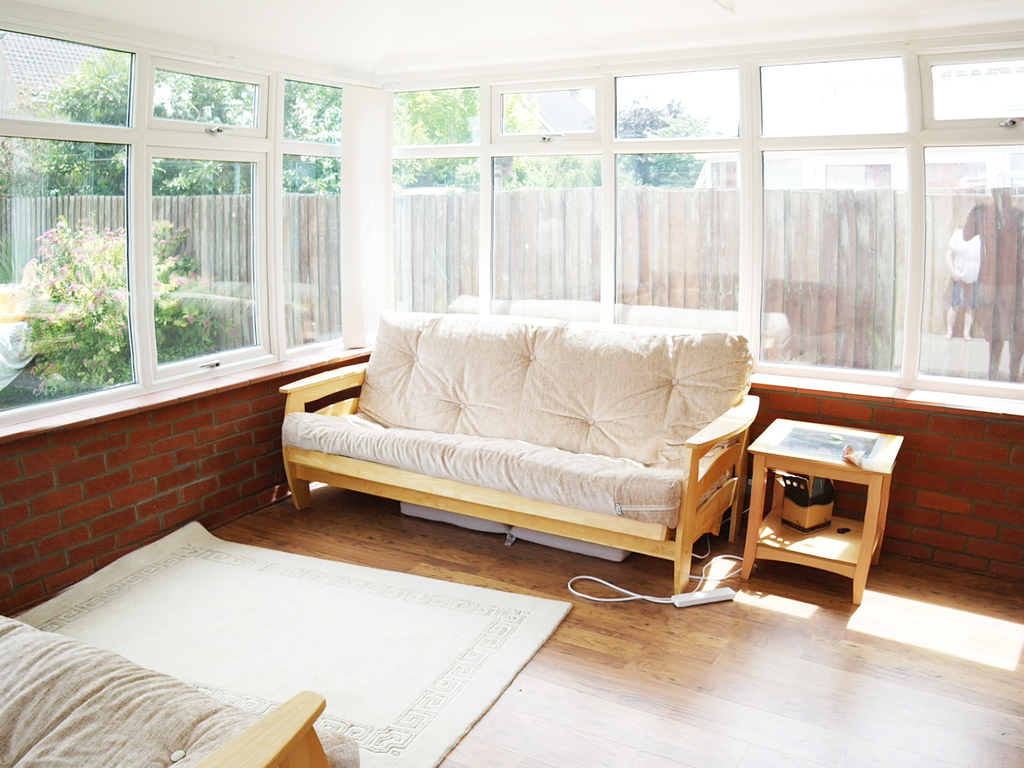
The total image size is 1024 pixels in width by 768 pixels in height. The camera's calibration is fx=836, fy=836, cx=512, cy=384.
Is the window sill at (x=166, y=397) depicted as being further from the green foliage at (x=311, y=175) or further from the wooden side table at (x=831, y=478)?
the wooden side table at (x=831, y=478)

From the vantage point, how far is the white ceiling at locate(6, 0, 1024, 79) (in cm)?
345

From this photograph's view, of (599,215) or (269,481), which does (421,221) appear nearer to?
(599,215)

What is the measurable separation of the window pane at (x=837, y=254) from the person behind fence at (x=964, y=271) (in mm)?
200

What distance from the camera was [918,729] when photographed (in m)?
2.48

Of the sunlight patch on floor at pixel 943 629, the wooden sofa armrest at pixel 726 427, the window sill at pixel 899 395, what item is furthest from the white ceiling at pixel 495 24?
the sunlight patch on floor at pixel 943 629

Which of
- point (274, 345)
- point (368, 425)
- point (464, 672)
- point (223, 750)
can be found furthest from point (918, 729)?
point (274, 345)

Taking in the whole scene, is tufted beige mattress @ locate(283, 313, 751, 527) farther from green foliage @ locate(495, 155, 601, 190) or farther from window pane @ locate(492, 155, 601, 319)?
green foliage @ locate(495, 155, 601, 190)

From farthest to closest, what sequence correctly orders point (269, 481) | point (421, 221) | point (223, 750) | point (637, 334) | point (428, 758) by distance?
point (421, 221) < point (269, 481) < point (637, 334) < point (428, 758) < point (223, 750)

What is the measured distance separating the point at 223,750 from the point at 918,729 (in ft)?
6.66

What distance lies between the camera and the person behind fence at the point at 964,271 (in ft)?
12.0

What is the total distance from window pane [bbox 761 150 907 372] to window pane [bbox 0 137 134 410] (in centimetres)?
303

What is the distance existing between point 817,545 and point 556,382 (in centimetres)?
141

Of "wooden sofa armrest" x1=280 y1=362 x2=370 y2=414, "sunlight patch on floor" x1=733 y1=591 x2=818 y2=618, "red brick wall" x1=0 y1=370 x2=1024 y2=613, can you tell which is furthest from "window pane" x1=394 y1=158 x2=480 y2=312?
"sunlight patch on floor" x1=733 y1=591 x2=818 y2=618

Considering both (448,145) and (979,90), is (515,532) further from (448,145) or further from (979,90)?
(979,90)
